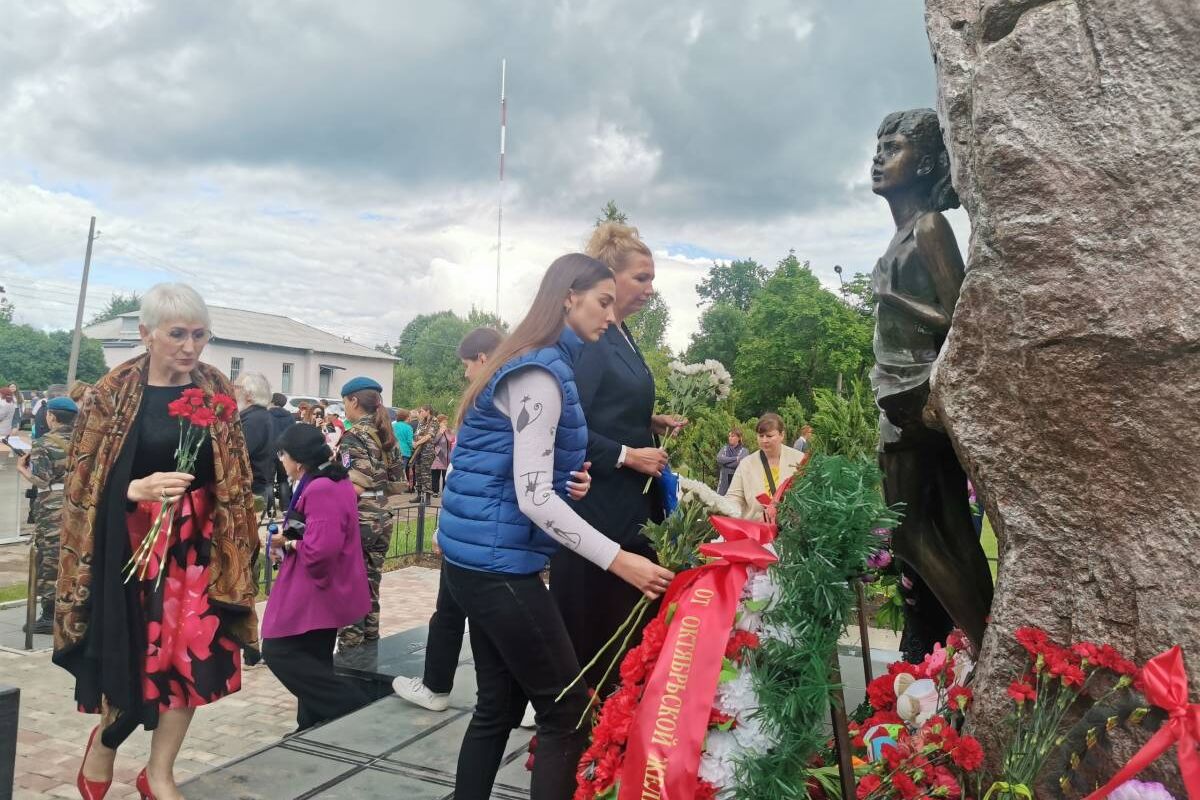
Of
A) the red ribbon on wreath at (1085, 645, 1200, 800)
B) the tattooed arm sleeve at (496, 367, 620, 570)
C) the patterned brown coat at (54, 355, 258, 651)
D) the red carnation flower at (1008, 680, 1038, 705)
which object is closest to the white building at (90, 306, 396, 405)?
the patterned brown coat at (54, 355, 258, 651)

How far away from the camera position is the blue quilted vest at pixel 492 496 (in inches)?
96.6

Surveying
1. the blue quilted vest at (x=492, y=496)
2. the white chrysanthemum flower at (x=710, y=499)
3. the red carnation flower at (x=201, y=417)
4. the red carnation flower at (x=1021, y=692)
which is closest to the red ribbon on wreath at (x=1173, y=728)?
the red carnation flower at (x=1021, y=692)

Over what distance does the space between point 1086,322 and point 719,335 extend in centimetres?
4550

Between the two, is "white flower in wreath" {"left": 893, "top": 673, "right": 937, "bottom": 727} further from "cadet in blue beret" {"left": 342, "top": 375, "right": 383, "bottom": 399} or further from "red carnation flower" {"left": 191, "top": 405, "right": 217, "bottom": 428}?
"cadet in blue beret" {"left": 342, "top": 375, "right": 383, "bottom": 399}

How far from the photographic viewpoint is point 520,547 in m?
2.47

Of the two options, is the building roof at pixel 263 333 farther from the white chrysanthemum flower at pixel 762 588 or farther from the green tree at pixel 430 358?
the white chrysanthemum flower at pixel 762 588

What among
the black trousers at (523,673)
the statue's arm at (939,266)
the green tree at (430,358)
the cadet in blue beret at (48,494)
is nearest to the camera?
the black trousers at (523,673)

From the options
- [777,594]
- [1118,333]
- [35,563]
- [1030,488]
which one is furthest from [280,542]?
A: [1118,333]

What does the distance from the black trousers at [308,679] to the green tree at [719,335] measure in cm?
4197

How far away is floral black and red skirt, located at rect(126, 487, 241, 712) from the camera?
312 centimetres

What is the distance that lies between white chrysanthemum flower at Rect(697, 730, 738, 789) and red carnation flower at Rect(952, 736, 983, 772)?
63 cm

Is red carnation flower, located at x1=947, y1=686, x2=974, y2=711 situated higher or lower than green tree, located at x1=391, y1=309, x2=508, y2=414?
lower

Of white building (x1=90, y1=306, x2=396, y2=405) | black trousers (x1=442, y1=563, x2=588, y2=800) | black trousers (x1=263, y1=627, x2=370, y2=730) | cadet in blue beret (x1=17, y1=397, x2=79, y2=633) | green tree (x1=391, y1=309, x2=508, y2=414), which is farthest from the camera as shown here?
green tree (x1=391, y1=309, x2=508, y2=414)

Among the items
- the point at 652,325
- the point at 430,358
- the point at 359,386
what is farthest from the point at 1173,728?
the point at 430,358
